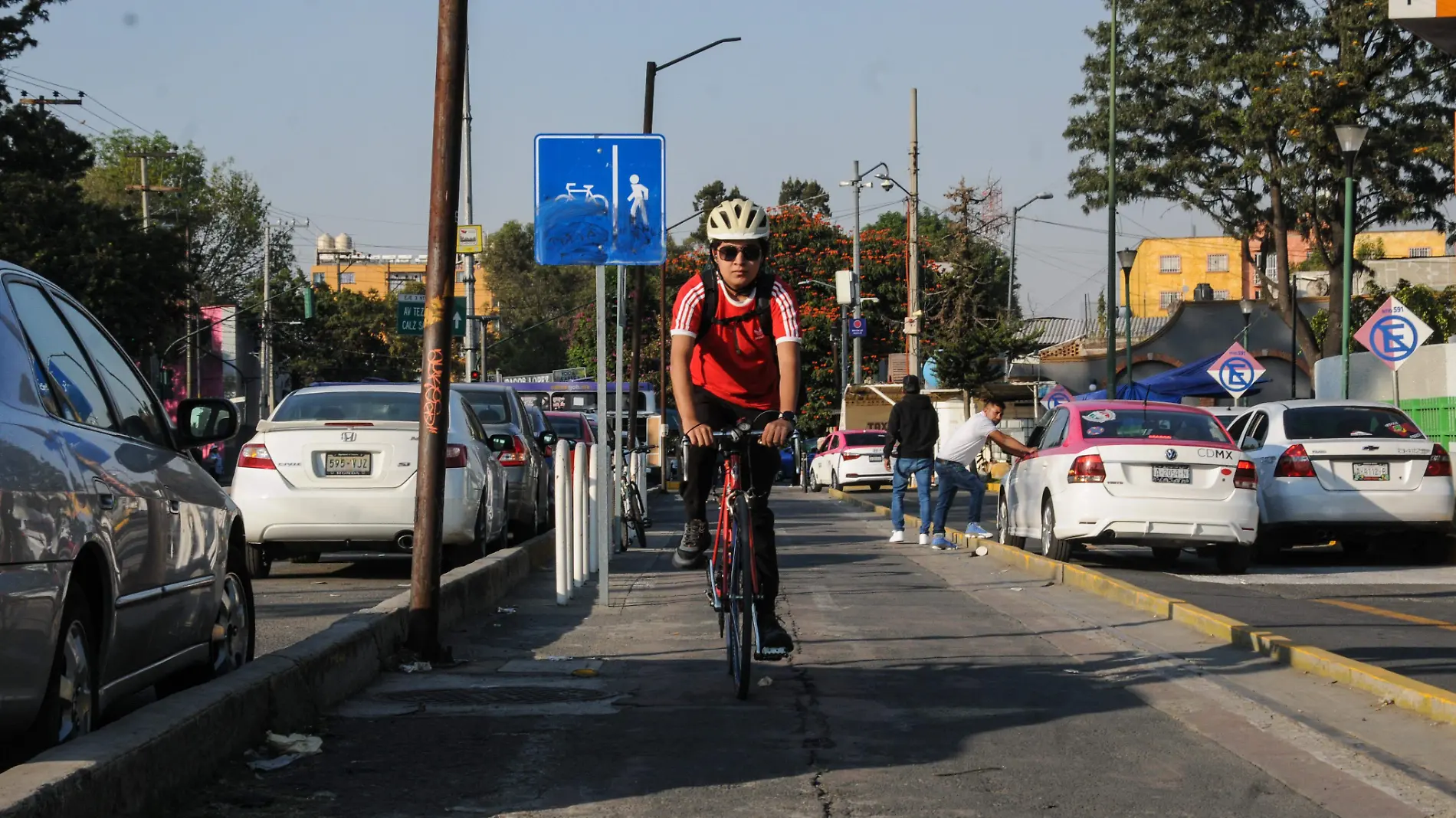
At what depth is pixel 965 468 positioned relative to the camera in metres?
18.2

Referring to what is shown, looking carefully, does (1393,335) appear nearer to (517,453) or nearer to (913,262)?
(517,453)

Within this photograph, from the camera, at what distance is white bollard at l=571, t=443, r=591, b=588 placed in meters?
12.4

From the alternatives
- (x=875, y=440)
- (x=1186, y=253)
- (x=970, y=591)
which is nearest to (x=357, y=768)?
(x=970, y=591)

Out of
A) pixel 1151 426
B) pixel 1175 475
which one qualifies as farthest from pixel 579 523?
pixel 1151 426

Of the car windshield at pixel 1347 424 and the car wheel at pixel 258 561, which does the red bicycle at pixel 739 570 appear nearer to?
the car wheel at pixel 258 561

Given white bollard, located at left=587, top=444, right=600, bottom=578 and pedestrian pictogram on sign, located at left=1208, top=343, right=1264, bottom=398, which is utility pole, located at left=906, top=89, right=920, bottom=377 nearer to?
pedestrian pictogram on sign, located at left=1208, top=343, right=1264, bottom=398

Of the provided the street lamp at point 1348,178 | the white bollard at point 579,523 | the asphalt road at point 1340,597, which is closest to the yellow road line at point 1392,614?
the asphalt road at point 1340,597

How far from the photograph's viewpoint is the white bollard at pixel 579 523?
1241 cm

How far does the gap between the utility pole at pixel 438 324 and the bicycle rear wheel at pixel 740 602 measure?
6.00 feet

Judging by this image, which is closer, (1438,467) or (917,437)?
(1438,467)

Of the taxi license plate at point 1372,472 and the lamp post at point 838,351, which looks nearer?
the taxi license plate at point 1372,472

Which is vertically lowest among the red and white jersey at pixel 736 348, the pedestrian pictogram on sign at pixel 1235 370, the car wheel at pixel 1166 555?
the car wheel at pixel 1166 555

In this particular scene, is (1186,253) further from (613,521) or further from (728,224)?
(728,224)

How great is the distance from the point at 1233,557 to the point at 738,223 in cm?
897
